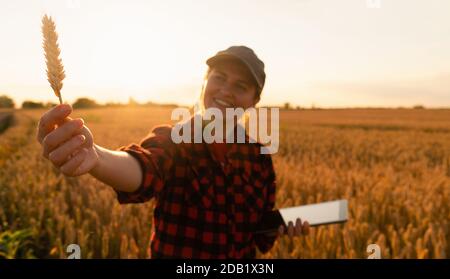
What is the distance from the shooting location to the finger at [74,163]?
0.87 meters

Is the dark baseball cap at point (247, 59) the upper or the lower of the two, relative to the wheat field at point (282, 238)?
upper

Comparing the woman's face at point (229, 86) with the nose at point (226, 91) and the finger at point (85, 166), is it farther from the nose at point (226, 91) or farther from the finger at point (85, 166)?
the finger at point (85, 166)

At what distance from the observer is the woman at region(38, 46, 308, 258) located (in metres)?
1.49

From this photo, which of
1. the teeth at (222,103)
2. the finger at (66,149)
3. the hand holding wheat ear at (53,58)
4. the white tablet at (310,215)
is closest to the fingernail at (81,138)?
the finger at (66,149)

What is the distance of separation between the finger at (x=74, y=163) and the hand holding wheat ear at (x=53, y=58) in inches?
9.8

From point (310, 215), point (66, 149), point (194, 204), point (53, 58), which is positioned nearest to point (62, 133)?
point (66, 149)

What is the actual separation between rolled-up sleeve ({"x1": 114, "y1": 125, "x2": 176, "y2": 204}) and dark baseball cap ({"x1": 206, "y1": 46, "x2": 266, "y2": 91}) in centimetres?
40

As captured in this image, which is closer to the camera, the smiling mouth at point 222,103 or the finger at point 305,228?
the smiling mouth at point 222,103

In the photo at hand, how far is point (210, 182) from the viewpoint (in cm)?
173

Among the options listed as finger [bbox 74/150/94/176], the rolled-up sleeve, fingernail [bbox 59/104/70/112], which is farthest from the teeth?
fingernail [bbox 59/104/70/112]

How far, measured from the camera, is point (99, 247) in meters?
3.18

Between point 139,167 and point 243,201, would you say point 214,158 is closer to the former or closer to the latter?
point 243,201
